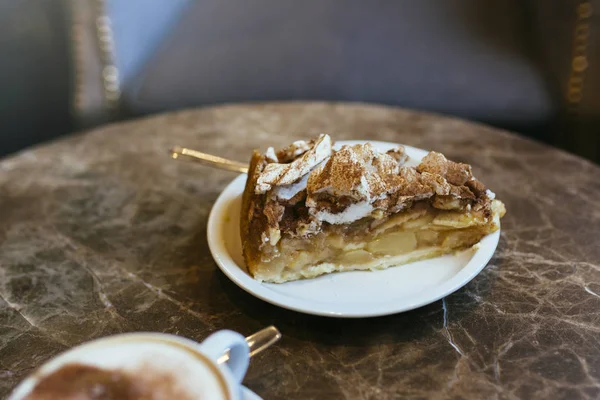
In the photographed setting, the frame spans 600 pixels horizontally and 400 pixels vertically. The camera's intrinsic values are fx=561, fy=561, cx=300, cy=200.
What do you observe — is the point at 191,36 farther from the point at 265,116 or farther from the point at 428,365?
the point at 428,365

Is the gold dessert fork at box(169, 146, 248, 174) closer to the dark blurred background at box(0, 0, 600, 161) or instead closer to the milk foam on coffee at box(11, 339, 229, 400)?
the milk foam on coffee at box(11, 339, 229, 400)

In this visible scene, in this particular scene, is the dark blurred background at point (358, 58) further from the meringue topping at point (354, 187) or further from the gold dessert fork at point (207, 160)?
the meringue topping at point (354, 187)

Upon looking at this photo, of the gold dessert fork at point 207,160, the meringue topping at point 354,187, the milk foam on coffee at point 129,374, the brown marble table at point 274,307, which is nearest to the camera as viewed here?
the milk foam on coffee at point 129,374

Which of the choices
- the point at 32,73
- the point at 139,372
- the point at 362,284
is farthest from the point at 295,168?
the point at 32,73

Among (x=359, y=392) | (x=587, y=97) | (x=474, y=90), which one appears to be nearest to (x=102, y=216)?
(x=359, y=392)

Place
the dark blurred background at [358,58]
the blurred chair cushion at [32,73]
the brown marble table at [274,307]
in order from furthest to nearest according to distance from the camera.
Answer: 1. the blurred chair cushion at [32,73]
2. the dark blurred background at [358,58]
3. the brown marble table at [274,307]

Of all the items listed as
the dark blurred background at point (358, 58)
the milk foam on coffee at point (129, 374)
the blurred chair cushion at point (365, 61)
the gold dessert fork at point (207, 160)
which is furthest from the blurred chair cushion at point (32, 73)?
the milk foam on coffee at point (129, 374)
